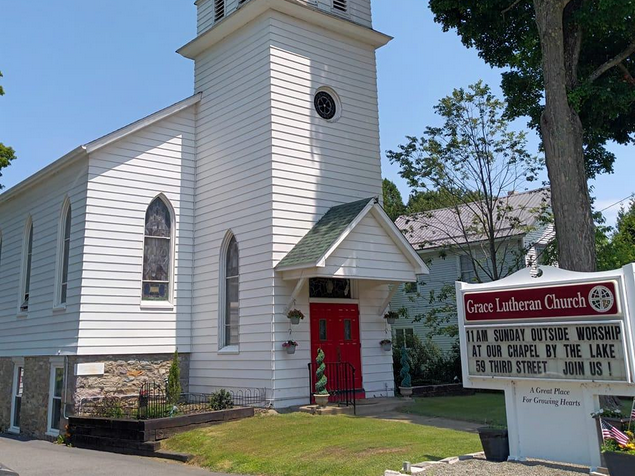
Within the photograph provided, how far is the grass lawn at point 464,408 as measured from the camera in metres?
13.2

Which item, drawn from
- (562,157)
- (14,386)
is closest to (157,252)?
(14,386)

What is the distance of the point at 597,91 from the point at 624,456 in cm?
1093

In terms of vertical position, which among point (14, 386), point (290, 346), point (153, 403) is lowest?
point (153, 403)

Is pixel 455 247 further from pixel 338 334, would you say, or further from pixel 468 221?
pixel 338 334

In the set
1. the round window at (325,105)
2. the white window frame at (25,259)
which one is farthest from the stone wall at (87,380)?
the round window at (325,105)

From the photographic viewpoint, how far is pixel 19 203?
68.8 feet

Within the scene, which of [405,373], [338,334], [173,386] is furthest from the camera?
[405,373]

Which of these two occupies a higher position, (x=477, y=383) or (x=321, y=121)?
(x=321, y=121)

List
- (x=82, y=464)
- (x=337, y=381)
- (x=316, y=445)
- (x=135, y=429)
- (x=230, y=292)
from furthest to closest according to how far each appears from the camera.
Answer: (x=230, y=292) < (x=337, y=381) < (x=135, y=429) < (x=82, y=464) < (x=316, y=445)

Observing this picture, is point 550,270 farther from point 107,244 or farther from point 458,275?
point 458,275

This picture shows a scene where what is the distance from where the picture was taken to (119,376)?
15508mm

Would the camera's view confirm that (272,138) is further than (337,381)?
Yes

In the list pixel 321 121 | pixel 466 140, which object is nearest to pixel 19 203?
pixel 321 121

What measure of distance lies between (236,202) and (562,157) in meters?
8.19
